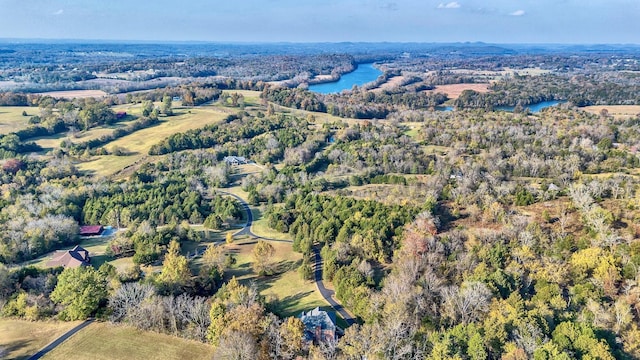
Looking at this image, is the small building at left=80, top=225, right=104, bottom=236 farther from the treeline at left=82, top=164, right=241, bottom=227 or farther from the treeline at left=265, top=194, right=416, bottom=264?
the treeline at left=265, top=194, right=416, bottom=264

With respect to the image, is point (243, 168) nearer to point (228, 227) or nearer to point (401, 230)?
point (228, 227)

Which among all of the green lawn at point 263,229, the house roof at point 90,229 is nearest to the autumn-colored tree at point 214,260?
the green lawn at point 263,229

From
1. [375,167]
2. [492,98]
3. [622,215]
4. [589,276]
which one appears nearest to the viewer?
[589,276]

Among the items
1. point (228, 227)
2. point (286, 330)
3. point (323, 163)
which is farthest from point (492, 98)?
point (286, 330)

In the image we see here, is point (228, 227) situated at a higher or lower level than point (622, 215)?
lower

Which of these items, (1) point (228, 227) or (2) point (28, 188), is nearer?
(1) point (228, 227)

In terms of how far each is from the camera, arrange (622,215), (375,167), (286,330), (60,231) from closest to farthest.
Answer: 1. (286,330)
2. (622,215)
3. (60,231)
4. (375,167)

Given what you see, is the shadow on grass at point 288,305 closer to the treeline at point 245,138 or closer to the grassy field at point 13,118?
the treeline at point 245,138
